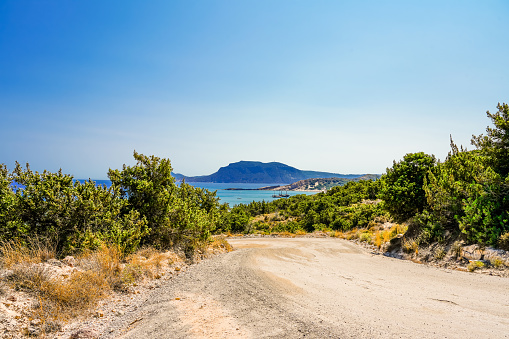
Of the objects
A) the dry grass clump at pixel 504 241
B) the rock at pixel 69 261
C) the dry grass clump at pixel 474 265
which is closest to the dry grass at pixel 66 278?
the rock at pixel 69 261

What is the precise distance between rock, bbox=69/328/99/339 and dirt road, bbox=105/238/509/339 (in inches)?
11.7

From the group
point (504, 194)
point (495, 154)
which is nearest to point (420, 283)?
point (504, 194)

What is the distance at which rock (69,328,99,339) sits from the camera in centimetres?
479

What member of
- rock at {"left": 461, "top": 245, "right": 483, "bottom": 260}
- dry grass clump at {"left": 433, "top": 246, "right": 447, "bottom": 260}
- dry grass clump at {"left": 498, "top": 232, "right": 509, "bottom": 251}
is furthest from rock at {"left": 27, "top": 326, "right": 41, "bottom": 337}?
dry grass clump at {"left": 433, "top": 246, "right": 447, "bottom": 260}

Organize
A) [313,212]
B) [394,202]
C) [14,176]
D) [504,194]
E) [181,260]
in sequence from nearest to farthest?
[14,176] < [504,194] < [181,260] < [394,202] < [313,212]

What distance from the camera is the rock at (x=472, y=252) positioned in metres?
9.94

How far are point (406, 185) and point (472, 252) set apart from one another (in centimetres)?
569

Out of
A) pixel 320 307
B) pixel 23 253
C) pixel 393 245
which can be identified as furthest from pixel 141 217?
pixel 393 245

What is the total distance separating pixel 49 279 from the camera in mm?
5992

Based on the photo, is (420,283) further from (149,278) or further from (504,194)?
(149,278)

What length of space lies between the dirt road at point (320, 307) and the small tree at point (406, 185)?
22.8 ft

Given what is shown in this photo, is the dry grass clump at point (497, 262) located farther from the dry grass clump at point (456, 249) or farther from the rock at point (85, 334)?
the rock at point (85, 334)

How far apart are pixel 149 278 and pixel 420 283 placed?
8419 millimetres

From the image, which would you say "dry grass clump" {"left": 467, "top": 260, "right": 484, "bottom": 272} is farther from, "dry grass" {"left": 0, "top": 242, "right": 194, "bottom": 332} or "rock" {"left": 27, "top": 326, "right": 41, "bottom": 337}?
"rock" {"left": 27, "top": 326, "right": 41, "bottom": 337}
